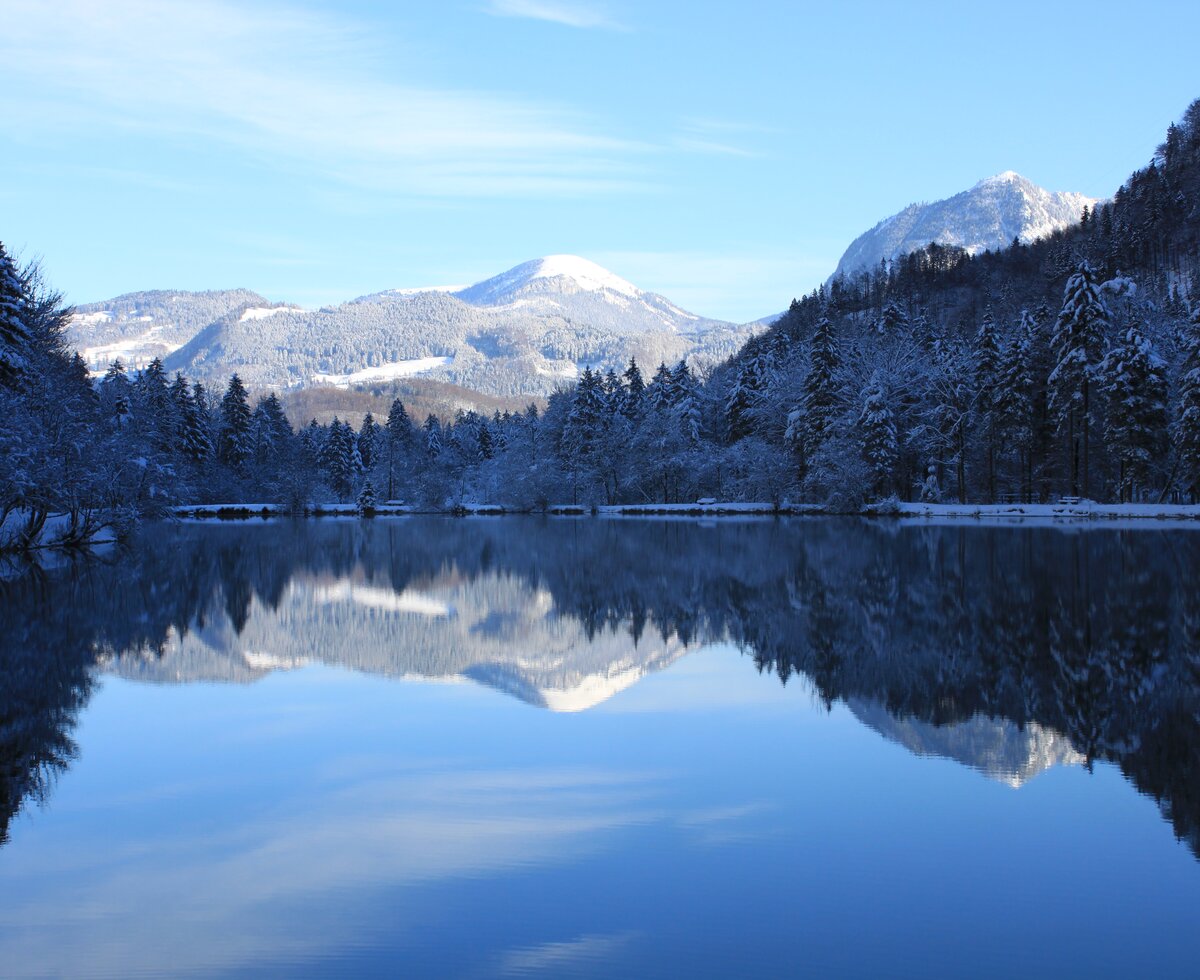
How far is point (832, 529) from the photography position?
1922 inches

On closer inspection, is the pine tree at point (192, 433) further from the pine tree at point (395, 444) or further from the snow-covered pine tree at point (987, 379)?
the snow-covered pine tree at point (987, 379)

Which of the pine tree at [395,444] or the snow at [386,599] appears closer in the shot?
the snow at [386,599]

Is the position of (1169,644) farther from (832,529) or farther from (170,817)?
(832,529)

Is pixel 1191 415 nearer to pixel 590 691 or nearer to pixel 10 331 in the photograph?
pixel 590 691

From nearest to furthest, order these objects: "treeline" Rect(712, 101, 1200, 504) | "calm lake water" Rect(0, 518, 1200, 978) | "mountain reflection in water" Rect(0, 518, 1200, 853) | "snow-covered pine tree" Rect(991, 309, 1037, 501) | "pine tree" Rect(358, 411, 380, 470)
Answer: "calm lake water" Rect(0, 518, 1200, 978) → "mountain reflection in water" Rect(0, 518, 1200, 853) → "treeline" Rect(712, 101, 1200, 504) → "snow-covered pine tree" Rect(991, 309, 1037, 501) → "pine tree" Rect(358, 411, 380, 470)

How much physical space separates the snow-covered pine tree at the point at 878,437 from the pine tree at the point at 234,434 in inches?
2270

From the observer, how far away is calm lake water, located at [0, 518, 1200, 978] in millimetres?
5668

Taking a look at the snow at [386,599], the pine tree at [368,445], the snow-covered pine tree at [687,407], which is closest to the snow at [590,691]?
the snow at [386,599]

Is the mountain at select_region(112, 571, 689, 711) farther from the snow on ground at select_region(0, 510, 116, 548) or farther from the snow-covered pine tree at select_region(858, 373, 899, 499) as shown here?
the snow-covered pine tree at select_region(858, 373, 899, 499)

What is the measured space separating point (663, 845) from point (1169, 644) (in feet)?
32.0

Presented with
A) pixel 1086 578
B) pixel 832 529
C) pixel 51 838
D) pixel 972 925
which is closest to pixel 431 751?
pixel 51 838

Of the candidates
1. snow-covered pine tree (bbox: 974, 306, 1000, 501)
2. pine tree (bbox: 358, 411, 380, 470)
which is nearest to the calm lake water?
snow-covered pine tree (bbox: 974, 306, 1000, 501)

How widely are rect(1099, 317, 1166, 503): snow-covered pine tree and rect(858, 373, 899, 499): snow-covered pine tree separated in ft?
42.4

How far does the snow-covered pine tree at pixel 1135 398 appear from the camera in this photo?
5125cm
